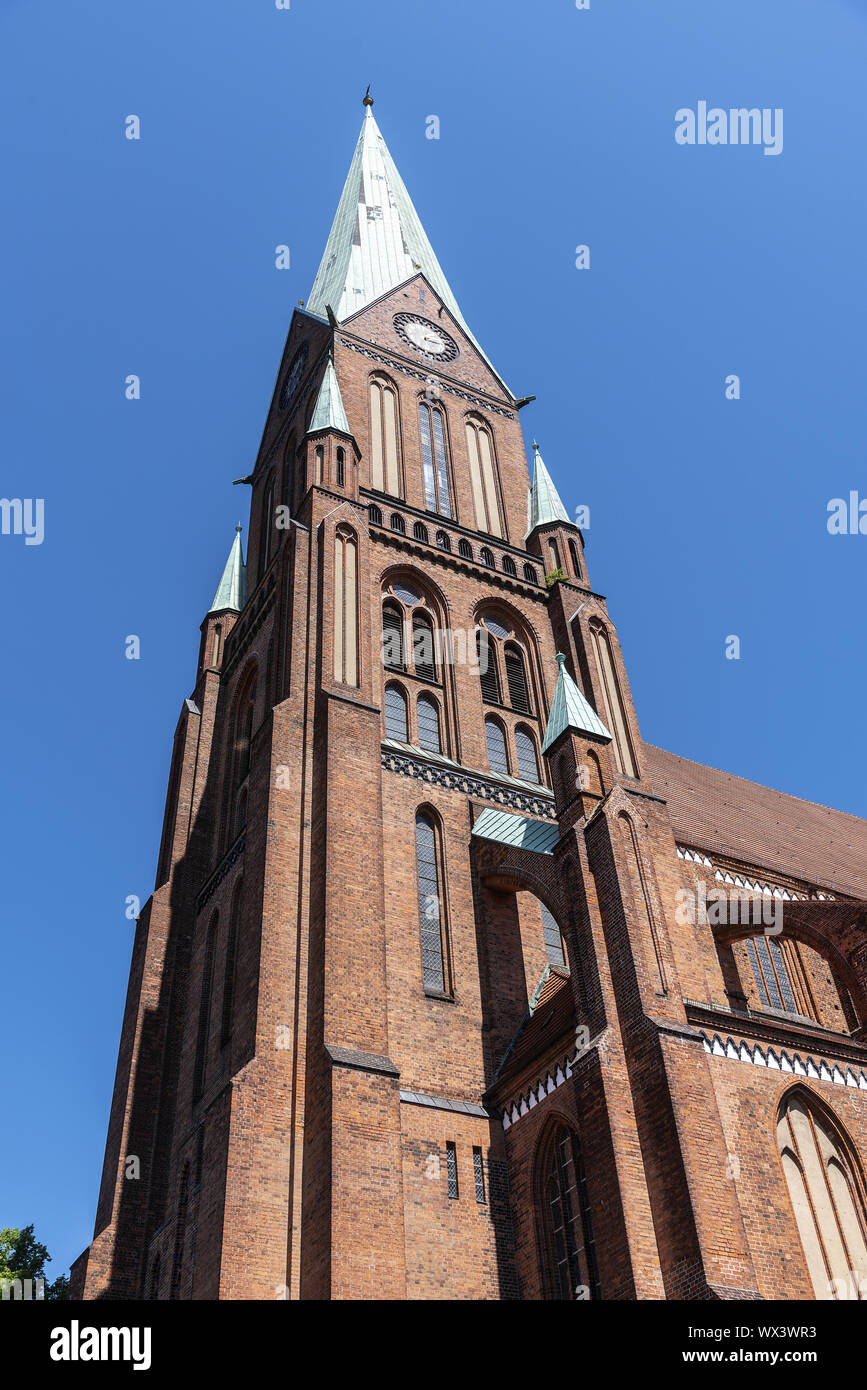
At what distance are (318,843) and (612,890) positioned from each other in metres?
4.58

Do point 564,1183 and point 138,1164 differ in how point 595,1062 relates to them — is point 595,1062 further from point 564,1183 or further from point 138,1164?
point 138,1164

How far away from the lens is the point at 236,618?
1174 inches

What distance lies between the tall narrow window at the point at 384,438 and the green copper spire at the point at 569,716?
30.2 feet

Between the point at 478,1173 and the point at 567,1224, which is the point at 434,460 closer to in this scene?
the point at 478,1173

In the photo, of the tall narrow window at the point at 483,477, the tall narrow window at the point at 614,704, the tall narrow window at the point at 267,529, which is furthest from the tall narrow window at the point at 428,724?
the tall narrow window at the point at 267,529

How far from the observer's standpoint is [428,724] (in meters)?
23.9

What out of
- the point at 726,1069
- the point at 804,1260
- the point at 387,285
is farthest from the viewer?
the point at 387,285

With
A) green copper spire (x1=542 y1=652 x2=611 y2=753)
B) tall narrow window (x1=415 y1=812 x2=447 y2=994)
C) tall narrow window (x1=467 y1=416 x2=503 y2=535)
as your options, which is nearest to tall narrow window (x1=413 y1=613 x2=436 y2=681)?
tall narrow window (x1=415 y1=812 x2=447 y2=994)

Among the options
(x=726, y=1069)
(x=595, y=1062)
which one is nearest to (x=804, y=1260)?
(x=726, y=1069)

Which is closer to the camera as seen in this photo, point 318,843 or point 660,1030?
point 660,1030

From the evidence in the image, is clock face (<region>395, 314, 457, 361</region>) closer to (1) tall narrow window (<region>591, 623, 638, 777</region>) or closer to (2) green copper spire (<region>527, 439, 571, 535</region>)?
(2) green copper spire (<region>527, 439, 571, 535</region>)

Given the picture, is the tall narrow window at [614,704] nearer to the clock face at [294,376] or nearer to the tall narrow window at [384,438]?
the tall narrow window at [384,438]

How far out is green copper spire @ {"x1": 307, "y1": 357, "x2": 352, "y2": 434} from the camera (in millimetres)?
26569
